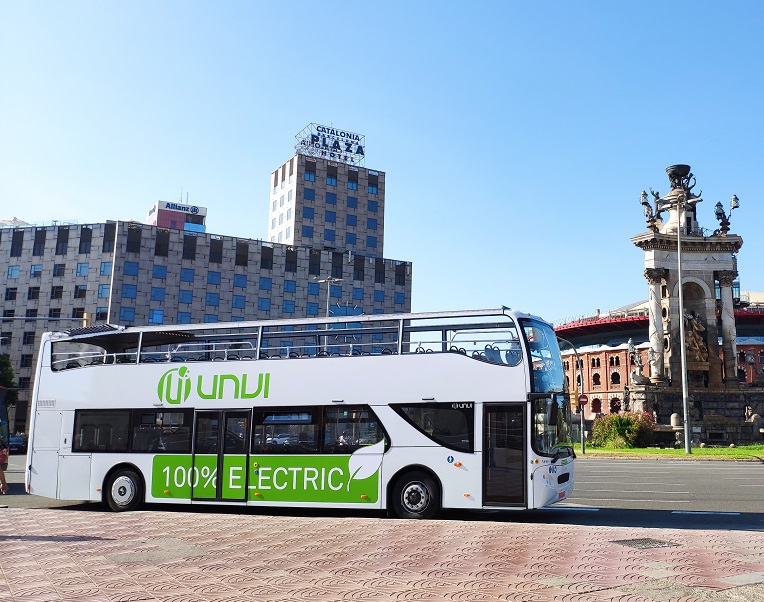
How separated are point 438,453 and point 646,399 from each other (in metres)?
33.8

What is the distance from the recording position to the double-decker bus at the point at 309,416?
44.8 feet

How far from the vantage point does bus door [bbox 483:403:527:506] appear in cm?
1341

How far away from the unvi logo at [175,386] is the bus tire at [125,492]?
1949 millimetres

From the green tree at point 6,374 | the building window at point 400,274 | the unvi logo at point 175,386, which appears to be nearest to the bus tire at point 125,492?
the unvi logo at point 175,386

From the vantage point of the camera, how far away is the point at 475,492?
44.5 ft

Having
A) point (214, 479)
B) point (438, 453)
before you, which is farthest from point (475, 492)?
point (214, 479)

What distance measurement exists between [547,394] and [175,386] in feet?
25.8

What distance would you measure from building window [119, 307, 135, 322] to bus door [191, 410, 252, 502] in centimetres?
6122

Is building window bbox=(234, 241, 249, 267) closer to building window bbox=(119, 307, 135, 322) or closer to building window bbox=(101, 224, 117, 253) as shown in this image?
building window bbox=(119, 307, 135, 322)

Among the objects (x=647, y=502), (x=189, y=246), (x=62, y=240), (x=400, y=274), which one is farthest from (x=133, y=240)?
(x=647, y=502)

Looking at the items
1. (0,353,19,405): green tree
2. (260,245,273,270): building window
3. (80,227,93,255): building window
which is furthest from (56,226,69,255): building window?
Result: (260,245,273,270): building window

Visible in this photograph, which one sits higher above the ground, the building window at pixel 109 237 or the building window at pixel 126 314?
the building window at pixel 109 237

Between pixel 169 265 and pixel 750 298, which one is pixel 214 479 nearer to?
pixel 169 265

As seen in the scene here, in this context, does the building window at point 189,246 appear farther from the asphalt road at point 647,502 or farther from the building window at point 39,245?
the asphalt road at point 647,502
